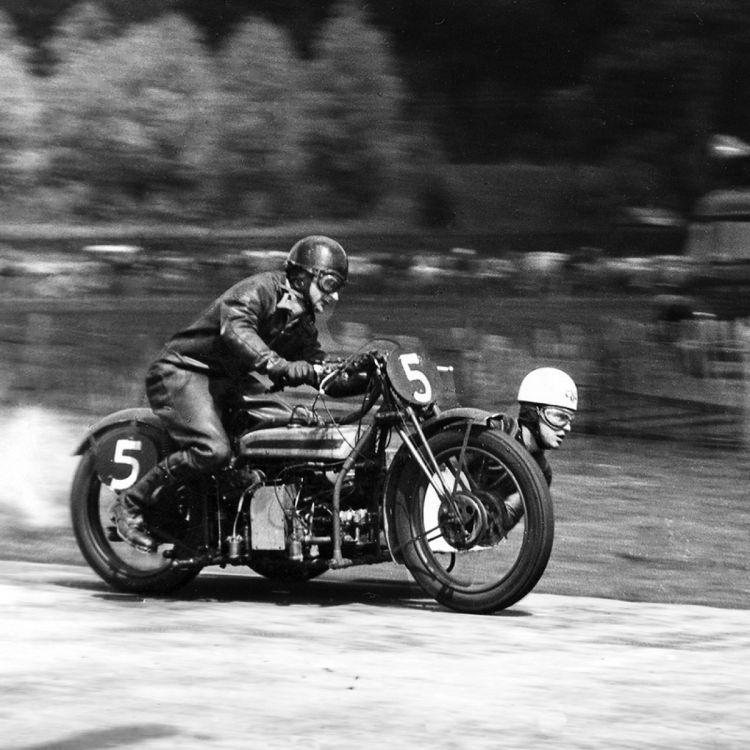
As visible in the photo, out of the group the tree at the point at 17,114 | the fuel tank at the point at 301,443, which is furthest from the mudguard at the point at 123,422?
the tree at the point at 17,114

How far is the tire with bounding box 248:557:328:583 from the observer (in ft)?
26.1

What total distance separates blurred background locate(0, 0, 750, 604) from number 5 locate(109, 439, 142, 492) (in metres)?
2.89

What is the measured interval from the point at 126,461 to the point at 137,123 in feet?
31.2

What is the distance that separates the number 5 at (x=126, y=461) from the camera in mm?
7770

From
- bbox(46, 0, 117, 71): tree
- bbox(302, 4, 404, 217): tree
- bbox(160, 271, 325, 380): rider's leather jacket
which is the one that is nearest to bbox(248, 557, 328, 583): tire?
bbox(160, 271, 325, 380): rider's leather jacket

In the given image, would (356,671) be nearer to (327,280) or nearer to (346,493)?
(346,493)

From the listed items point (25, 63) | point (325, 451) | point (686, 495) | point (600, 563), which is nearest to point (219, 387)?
point (325, 451)

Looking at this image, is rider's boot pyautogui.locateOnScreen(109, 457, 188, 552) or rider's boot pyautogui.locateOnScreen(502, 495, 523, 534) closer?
rider's boot pyautogui.locateOnScreen(502, 495, 523, 534)

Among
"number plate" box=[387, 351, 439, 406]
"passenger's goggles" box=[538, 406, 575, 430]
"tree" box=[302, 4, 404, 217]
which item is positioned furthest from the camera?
"tree" box=[302, 4, 404, 217]

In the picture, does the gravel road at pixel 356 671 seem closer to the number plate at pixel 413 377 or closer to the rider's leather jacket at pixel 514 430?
the rider's leather jacket at pixel 514 430

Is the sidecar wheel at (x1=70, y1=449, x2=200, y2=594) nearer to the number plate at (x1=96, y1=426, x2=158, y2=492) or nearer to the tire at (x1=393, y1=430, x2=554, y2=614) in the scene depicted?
the number plate at (x1=96, y1=426, x2=158, y2=492)

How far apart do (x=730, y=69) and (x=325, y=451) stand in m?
6.85

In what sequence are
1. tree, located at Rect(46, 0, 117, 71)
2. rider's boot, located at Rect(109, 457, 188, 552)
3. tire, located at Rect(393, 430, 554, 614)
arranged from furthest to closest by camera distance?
tree, located at Rect(46, 0, 117, 71) → rider's boot, located at Rect(109, 457, 188, 552) → tire, located at Rect(393, 430, 554, 614)

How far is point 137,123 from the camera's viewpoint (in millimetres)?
16828
